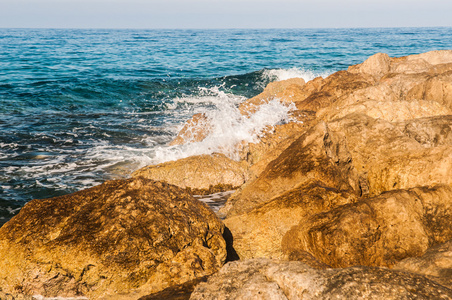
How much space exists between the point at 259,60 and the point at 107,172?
21.8 metres

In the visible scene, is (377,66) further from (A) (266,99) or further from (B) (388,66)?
(A) (266,99)

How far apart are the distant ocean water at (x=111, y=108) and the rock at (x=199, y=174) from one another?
1.01m

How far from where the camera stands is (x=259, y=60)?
27.4 meters

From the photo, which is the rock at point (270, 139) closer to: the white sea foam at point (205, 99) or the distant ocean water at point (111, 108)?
the distant ocean water at point (111, 108)

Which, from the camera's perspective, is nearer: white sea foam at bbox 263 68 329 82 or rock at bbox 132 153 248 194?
rock at bbox 132 153 248 194

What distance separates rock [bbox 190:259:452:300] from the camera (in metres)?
1.75

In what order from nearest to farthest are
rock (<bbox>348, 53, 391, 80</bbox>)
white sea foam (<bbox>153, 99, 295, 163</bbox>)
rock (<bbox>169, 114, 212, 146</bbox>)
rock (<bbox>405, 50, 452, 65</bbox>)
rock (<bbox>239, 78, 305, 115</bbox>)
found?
white sea foam (<bbox>153, 99, 295, 163</bbox>) < rock (<bbox>169, 114, 212, 146</bbox>) < rock (<bbox>239, 78, 305, 115</bbox>) < rock (<bbox>348, 53, 391, 80</bbox>) < rock (<bbox>405, 50, 452, 65</bbox>)

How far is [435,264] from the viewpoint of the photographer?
90.5 inches

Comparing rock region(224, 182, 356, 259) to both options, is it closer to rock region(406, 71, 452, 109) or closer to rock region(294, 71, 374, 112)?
rock region(406, 71, 452, 109)

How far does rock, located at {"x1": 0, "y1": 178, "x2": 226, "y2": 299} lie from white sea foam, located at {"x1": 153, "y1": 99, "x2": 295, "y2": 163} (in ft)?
12.9

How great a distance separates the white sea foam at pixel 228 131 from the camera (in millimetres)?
7277

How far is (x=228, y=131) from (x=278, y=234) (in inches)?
163

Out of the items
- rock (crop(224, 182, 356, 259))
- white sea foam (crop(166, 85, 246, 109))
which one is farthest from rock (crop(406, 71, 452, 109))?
white sea foam (crop(166, 85, 246, 109))

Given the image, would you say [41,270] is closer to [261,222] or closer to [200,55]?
[261,222]
